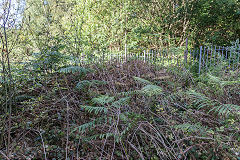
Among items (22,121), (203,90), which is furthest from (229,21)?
(22,121)

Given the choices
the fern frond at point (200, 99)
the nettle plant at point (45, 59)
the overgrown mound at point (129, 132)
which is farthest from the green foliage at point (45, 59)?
the fern frond at point (200, 99)

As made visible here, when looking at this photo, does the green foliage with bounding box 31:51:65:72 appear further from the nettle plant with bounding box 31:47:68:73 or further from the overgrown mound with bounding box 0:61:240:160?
the overgrown mound with bounding box 0:61:240:160

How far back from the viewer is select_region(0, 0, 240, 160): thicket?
194cm

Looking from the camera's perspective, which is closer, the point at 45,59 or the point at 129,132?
the point at 129,132

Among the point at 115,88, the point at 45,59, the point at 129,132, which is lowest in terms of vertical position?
the point at 129,132

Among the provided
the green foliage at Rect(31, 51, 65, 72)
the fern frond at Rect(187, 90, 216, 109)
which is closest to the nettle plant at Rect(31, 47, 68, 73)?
the green foliage at Rect(31, 51, 65, 72)

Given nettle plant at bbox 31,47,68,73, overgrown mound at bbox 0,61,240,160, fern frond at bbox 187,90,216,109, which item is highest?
nettle plant at bbox 31,47,68,73

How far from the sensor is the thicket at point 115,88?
6.37ft

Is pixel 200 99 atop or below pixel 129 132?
atop

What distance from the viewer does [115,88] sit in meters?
3.31

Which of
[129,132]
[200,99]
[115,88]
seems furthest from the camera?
[115,88]

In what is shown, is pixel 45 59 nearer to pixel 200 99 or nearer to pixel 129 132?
pixel 129 132

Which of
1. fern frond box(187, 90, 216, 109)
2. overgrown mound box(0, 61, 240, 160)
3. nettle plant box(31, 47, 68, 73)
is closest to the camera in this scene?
overgrown mound box(0, 61, 240, 160)

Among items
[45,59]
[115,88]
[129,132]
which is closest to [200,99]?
[129,132]
